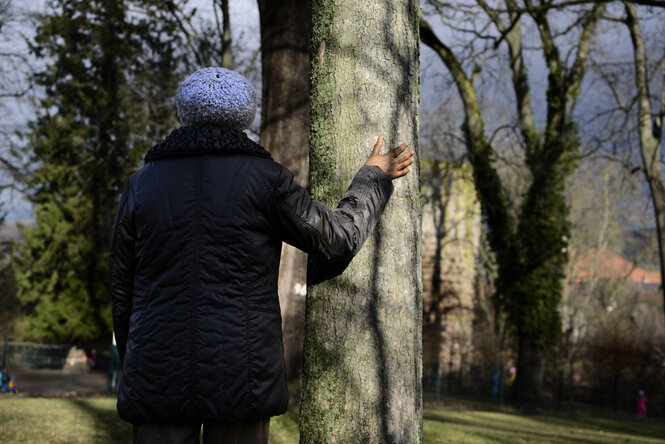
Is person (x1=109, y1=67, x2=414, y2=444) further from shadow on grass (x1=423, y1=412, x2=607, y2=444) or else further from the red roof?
the red roof

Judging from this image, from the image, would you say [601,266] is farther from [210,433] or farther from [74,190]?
[210,433]

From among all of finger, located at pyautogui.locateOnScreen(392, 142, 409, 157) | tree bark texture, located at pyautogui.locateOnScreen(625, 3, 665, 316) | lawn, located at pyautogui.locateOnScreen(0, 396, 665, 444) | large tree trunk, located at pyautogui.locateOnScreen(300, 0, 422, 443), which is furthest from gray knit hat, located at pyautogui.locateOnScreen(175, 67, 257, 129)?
tree bark texture, located at pyautogui.locateOnScreen(625, 3, 665, 316)

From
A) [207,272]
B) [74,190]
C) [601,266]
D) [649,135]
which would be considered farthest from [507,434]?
[601,266]

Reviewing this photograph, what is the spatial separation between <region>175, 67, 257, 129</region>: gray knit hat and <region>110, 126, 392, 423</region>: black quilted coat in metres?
0.06

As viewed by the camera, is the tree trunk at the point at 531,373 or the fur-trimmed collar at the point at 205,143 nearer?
the fur-trimmed collar at the point at 205,143

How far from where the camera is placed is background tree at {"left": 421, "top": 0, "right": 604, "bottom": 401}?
1883 centimetres

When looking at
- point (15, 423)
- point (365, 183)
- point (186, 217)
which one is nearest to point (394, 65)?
point (365, 183)

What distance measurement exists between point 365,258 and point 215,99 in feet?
2.98

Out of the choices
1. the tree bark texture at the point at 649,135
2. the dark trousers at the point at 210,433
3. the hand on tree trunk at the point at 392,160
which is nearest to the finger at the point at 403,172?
the hand on tree trunk at the point at 392,160

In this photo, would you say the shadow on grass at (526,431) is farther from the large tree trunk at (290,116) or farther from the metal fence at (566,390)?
the metal fence at (566,390)

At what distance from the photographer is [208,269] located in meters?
2.37

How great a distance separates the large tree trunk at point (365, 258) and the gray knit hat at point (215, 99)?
0.58 metres

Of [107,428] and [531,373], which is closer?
[107,428]

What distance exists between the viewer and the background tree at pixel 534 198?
18.8 metres
